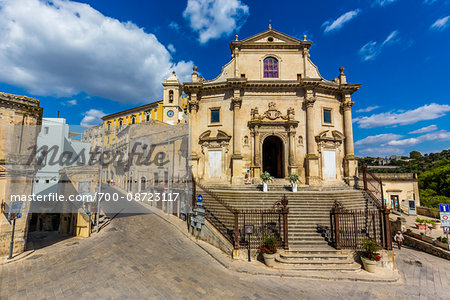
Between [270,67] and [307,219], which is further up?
[270,67]

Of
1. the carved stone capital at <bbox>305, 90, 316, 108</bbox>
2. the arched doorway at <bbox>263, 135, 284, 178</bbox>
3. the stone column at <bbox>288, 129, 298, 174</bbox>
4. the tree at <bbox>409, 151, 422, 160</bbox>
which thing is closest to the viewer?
the stone column at <bbox>288, 129, 298, 174</bbox>

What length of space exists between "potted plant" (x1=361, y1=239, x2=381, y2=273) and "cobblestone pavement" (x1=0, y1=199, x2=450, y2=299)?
2.73 feet

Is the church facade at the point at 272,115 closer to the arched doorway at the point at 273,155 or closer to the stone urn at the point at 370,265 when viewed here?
the arched doorway at the point at 273,155

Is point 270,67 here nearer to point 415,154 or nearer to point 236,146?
point 236,146

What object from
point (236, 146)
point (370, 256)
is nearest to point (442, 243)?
point (370, 256)

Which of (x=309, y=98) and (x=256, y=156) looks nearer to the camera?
(x=256, y=156)

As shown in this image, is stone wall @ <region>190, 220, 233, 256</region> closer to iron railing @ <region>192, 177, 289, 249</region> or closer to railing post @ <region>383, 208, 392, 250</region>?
iron railing @ <region>192, 177, 289, 249</region>

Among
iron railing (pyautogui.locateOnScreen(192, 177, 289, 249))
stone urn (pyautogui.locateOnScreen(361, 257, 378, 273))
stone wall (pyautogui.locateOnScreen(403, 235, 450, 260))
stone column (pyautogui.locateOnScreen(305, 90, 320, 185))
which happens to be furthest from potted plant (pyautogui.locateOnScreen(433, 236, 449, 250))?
iron railing (pyautogui.locateOnScreen(192, 177, 289, 249))

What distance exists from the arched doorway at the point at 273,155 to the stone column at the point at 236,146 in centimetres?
388

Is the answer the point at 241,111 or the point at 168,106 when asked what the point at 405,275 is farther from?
the point at 168,106

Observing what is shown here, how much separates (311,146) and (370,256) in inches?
453

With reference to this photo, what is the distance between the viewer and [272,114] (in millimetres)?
19953

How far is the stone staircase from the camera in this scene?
9.29 metres

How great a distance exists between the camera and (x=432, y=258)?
11695 millimetres
